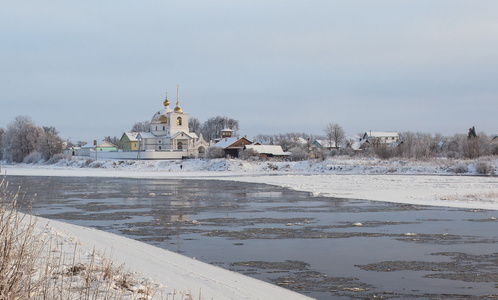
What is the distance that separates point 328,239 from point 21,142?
104482mm

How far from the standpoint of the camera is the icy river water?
35.9 feet

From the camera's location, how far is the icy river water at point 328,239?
11.0m

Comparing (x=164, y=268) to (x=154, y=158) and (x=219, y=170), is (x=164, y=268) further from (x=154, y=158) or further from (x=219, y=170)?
(x=154, y=158)

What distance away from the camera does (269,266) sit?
1248cm

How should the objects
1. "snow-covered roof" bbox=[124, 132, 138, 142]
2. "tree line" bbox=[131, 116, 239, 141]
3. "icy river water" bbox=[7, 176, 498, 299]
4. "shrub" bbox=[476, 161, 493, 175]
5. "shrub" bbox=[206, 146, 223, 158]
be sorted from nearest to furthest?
"icy river water" bbox=[7, 176, 498, 299]
"shrub" bbox=[476, 161, 493, 175]
"shrub" bbox=[206, 146, 223, 158]
"snow-covered roof" bbox=[124, 132, 138, 142]
"tree line" bbox=[131, 116, 239, 141]

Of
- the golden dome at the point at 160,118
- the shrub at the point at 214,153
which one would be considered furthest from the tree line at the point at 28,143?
the shrub at the point at 214,153

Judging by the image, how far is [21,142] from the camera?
107812mm

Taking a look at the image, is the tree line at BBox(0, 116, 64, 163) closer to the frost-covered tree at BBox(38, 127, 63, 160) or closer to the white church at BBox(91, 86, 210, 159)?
the frost-covered tree at BBox(38, 127, 63, 160)

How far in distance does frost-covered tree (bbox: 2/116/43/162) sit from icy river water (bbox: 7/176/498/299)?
8603 cm

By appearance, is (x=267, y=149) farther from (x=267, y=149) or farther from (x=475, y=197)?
(x=475, y=197)

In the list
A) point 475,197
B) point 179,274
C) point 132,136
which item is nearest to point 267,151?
point 132,136

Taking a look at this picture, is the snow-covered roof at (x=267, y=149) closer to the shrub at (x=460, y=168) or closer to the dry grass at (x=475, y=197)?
the shrub at (x=460, y=168)

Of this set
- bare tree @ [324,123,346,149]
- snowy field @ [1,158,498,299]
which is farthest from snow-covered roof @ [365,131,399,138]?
snowy field @ [1,158,498,299]

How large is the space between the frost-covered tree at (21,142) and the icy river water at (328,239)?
86.0 metres
